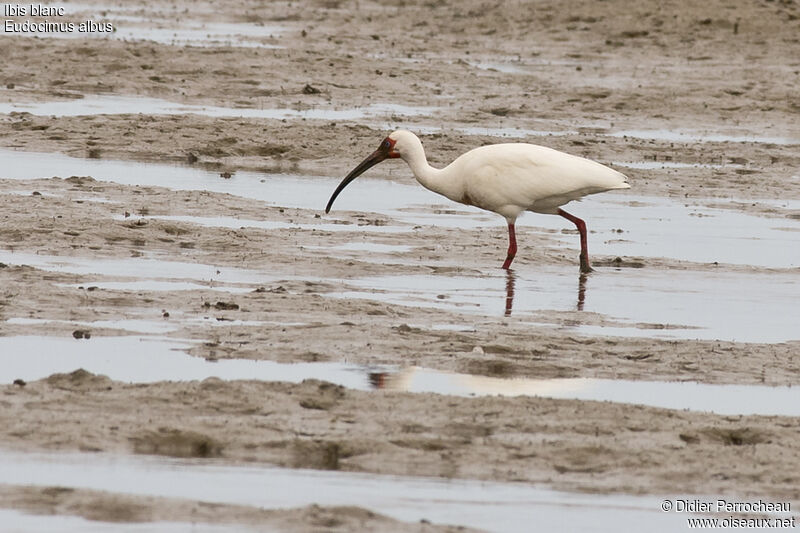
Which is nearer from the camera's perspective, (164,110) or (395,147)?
(395,147)

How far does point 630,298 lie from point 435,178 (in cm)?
248

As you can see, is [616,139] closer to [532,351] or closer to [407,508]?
[532,351]

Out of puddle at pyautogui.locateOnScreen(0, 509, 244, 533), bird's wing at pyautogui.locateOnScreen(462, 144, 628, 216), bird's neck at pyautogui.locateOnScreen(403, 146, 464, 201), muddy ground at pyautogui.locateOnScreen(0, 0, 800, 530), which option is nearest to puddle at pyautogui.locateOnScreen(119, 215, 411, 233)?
muddy ground at pyautogui.locateOnScreen(0, 0, 800, 530)

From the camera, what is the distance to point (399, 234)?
14398mm

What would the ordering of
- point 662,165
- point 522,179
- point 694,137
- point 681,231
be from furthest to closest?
point 694,137 → point 662,165 → point 681,231 → point 522,179

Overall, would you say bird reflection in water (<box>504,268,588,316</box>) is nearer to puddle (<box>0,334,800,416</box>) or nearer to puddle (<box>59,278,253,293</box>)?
puddle (<box>59,278,253,293</box>)

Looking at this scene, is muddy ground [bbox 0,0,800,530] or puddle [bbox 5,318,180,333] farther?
puddle [bbox 5,318,180,333]

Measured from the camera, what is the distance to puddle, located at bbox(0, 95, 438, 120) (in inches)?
770

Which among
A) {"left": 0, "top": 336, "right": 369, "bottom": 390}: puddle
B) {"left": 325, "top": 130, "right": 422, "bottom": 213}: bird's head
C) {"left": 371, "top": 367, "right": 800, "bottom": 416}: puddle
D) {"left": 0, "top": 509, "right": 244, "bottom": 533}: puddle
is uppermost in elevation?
{"left": 325, "top": 130, "right": 422, "bottom": 213}: bird's head

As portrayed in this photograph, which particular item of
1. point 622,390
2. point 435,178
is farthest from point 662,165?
point 622,390

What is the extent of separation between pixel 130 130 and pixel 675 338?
865 cm

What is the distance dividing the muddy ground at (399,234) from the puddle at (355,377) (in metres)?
0.19

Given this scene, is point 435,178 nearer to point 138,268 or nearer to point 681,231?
point 681,231

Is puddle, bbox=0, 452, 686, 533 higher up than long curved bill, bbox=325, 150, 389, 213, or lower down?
lower down
